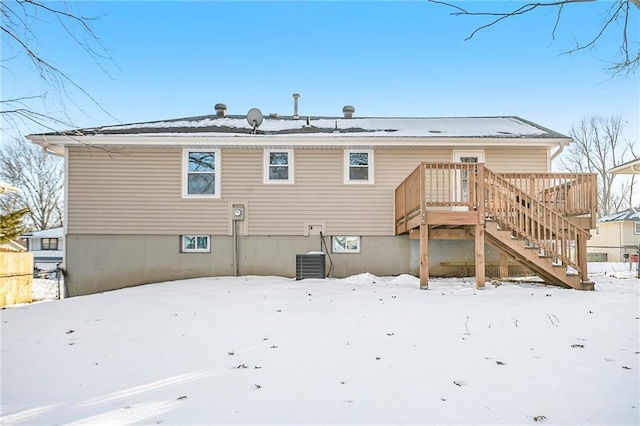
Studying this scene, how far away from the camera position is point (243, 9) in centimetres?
1006

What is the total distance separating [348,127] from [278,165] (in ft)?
8.15

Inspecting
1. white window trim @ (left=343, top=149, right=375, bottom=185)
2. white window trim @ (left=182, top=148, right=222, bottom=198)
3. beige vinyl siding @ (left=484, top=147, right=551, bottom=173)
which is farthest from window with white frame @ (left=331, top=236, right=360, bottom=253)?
beige vinyl siding @ (left=484, top=147, right=551, bottom=173)

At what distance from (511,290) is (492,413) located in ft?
17.0

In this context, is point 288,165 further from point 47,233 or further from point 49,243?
point 49,243

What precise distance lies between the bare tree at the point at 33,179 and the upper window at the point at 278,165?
2096cm

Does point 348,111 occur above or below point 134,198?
above

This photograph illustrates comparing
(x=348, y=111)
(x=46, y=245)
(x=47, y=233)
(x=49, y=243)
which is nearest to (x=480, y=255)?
(x=348, y=111)

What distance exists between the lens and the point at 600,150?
2938 centimetres

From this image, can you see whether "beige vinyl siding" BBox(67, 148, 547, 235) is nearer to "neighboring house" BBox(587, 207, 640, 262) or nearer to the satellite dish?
the satellite dish

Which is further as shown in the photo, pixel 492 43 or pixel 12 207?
pixel 12 207

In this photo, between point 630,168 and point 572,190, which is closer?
point 572,190

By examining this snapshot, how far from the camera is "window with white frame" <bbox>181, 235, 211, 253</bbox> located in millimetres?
10180

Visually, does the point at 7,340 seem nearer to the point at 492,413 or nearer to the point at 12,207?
the point at 492,413

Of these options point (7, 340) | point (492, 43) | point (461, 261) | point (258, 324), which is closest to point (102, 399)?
point (258, 324)
